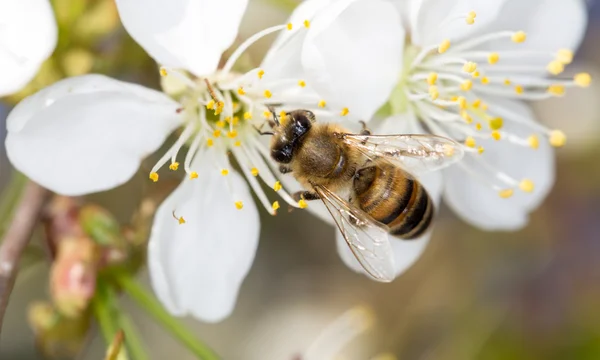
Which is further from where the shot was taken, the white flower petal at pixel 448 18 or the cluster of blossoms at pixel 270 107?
the white flower petal at pixel 448 18

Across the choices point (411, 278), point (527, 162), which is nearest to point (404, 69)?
point (527, 162)

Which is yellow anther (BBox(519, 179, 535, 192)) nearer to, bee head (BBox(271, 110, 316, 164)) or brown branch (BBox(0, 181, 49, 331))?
bee head (BBox(271, 110, 316, 164))

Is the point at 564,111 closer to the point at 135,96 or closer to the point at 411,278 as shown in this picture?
the point at 411,278

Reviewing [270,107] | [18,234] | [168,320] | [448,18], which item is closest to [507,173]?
[448,18]

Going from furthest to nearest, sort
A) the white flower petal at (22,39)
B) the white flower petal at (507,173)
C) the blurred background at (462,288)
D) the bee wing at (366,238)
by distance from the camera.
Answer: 1. the blurred background at (462,288)
2. the white flower petal at (507,173)
3. the bee wing at (366,238)
4. the white flower petal at (22,39)

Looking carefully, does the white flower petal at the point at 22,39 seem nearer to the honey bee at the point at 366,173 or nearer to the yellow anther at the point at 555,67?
the honey bee at the point at 366,173

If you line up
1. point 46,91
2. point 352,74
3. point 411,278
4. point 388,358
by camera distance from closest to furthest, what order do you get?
point 46,91, point 352,74, point 388,358, point 411,278

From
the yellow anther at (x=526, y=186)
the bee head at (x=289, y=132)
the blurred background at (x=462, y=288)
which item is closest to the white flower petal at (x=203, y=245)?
the bee head at (x=289, y=132)
